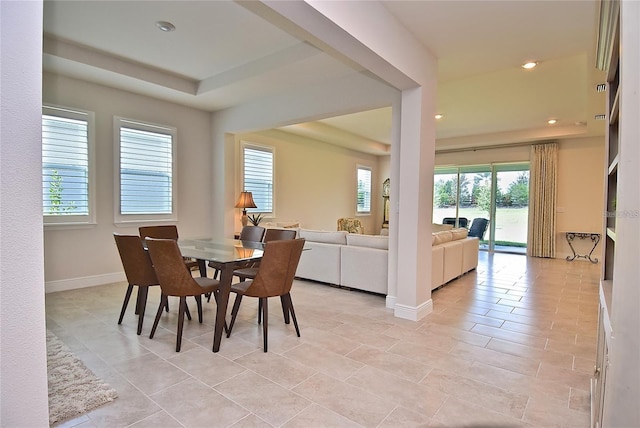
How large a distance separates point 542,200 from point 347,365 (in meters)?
7.34

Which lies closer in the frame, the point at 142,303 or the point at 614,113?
the point at 614,113

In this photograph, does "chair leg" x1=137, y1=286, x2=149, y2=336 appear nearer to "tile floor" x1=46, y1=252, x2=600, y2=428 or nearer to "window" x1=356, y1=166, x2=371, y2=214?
"tile floor" x1=46, y1=252, x2=600, y2=428

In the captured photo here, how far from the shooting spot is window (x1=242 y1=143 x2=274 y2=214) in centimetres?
646

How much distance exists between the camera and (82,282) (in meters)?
4.49

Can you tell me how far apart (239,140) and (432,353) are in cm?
499

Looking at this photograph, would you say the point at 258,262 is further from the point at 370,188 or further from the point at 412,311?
the point at 370,188

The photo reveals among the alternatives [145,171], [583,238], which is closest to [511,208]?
[583,238]

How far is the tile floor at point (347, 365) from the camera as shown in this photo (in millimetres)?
1903

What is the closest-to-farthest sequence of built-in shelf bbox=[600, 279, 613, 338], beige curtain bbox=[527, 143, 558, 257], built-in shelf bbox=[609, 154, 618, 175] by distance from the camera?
built-in shelf bbox=[600, 279, 613, 338], built-in shelf bbox=[609, 154, 618, 175], beige curtain bbox=[527, 143, 558, 257]

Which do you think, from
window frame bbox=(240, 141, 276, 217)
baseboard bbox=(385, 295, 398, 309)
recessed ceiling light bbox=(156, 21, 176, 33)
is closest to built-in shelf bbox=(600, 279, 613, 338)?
baseboard bbox=(385, 295, 398, 309)

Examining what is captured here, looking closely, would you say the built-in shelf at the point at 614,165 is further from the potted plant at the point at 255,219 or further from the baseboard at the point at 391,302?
the potted plant at the point at 255,219

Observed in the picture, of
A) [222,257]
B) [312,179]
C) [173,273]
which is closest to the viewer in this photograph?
[173,273]

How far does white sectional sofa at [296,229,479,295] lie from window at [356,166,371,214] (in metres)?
4.52

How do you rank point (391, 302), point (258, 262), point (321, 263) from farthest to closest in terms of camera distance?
point (321, 263)
point (391, 302)
point (258, 262)
